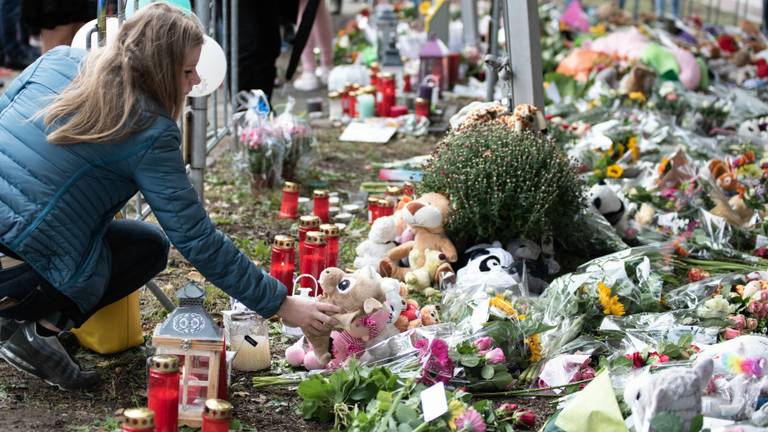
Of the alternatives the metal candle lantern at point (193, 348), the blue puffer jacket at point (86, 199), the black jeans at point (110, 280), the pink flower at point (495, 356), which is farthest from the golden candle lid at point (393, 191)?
the metal candle lantern at point (193, 348)

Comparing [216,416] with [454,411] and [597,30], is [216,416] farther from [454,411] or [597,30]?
[597,30]

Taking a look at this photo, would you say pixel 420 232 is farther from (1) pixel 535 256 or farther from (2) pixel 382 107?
(2) pixel 382 107

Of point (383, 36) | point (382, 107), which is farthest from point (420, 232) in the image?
point (383, 36)

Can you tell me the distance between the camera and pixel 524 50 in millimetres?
4551

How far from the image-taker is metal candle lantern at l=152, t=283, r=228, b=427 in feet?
8.86

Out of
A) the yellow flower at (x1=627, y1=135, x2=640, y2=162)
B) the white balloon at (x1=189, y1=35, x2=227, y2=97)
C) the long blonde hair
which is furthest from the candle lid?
the yellow flower at (x1=627, y1=135, x2=640, y2=162)

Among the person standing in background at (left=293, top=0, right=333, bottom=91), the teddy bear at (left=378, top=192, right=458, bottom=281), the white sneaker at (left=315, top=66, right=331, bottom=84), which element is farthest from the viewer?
the white sneaker at (left=315, top=66, right=331, bottom=84)

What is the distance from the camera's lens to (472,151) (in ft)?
12.7

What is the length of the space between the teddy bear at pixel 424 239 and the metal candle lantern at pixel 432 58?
351 centimetres

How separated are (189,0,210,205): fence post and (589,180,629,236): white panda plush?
1.57 metres

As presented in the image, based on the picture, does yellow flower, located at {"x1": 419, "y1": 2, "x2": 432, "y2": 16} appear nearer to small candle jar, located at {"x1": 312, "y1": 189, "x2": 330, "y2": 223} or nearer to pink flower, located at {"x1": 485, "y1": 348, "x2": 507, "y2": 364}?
small candle jar, located at {"x1": 312, "y1": 189, "x2": 330, "y2": 223}

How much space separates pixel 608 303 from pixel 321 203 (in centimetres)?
153

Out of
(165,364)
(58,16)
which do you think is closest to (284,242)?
(165,364)

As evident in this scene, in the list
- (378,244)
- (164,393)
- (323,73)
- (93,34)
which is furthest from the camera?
(323,73)
